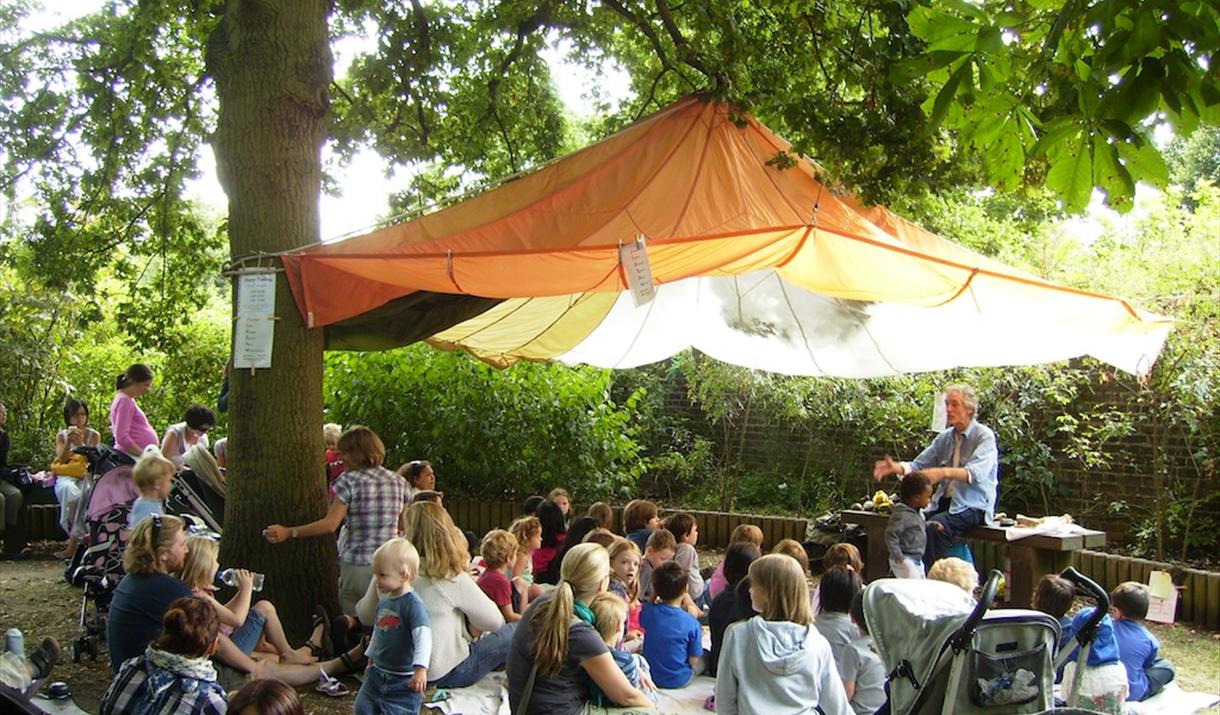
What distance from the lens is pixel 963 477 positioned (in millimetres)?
6988

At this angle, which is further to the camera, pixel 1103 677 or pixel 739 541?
pixel 739 541

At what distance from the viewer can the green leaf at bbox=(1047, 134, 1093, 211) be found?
9.55 ft

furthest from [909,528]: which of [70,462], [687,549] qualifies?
[70,462]

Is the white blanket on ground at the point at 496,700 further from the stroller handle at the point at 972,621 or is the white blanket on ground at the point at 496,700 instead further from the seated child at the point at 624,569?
the stroller handle at the point at 972,621

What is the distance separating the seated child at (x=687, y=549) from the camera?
6469 millimetres

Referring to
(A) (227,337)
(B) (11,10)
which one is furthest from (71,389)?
(B) (11,10)

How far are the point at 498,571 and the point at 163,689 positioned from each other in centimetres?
241

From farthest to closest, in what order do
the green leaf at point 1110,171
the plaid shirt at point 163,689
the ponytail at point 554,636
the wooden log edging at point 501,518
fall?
1. the wooden log edging at point 501,518
2. the ponytail at point 554,636
3. the plaid shirt at point 163,689
4. the green leaf at point 1110,171

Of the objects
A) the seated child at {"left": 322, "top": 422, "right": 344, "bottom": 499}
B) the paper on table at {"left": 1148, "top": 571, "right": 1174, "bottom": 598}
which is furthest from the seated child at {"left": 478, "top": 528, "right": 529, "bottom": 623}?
the paper on table at {"left": 1148, "top": 571, "right": 1174, "bottom": 598}

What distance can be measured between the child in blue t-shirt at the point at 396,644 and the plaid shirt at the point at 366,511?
3.93 ft

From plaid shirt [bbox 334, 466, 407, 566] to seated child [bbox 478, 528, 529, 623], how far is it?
51 cm

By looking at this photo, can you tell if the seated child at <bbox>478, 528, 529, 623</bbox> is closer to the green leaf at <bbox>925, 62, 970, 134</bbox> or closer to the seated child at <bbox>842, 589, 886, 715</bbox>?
the seated child at <bbox>842, 589, 886, 715</bbox>

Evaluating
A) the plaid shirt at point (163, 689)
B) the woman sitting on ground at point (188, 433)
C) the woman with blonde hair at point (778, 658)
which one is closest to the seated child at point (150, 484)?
the woman sitting on ground at point (188, 433)

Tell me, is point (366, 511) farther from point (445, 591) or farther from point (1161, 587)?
point (1161, 587)
